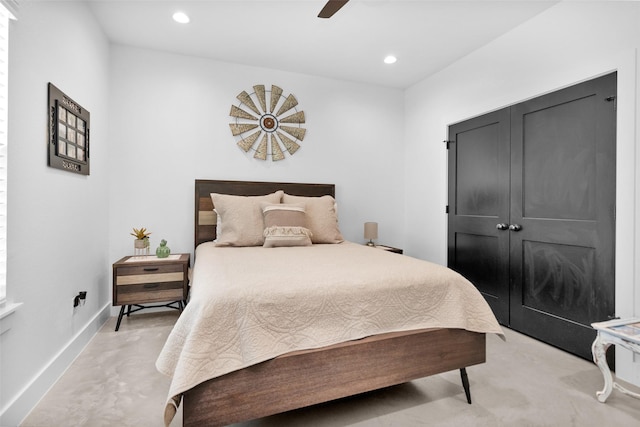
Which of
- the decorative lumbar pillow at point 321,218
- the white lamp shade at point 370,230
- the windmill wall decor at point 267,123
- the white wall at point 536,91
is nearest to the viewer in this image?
the white wall at point 536,91

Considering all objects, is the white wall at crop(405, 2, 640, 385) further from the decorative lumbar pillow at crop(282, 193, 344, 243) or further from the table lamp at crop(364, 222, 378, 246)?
the decorative lumbar pillow at crop(282, 193, 344, 243)

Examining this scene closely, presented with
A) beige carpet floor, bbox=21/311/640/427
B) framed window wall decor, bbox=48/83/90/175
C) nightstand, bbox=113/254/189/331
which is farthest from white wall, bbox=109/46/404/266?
beige carpet floor, bbox=21/311/640/427

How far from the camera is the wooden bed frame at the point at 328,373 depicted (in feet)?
4.36

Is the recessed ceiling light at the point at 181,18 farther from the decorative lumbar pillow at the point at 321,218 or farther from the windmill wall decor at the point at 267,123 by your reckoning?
the decorative lumbar pillow at the point at 321,218

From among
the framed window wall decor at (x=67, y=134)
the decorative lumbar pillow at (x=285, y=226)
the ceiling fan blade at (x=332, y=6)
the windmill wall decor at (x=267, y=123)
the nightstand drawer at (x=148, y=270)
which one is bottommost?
the nightstand drawer at (x=148, y=270)

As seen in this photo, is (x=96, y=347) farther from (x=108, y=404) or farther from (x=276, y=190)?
(x=276, y=190)

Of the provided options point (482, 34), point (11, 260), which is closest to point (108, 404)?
point (11, 260)

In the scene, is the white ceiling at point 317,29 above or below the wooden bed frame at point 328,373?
above

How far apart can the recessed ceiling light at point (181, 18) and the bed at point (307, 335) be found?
2.13 metres

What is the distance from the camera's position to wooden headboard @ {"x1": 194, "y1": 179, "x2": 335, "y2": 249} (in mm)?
3436

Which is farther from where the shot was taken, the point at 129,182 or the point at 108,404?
the point at 129,182

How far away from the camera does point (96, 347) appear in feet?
8.21

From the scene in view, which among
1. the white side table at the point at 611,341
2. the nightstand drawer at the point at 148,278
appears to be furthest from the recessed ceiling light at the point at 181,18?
the white side table at the point at 611,341

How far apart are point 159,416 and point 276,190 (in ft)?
8.06
